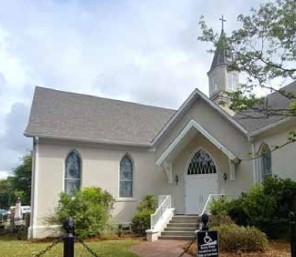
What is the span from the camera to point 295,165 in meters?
17.3

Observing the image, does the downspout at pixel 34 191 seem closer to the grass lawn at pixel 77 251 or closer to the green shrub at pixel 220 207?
the grass lawn at pixel 77 251

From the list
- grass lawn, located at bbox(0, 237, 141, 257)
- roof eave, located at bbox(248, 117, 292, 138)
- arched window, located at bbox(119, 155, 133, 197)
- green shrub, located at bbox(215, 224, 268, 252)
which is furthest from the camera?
arched window, located at bbox(119, 155, 133, 197)

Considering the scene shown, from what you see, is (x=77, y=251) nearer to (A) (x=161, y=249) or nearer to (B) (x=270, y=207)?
(A) (x=161, y=249)

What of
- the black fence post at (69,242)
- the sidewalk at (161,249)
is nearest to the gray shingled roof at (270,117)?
the sidewalk at (161,249)

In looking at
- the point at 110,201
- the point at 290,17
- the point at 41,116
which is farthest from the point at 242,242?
the point at 41,116

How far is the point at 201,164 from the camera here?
74.3 ft

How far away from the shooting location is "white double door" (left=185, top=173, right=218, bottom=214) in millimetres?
21781

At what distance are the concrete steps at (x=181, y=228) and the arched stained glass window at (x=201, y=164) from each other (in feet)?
9.89

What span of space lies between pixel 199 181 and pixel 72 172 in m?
6.56

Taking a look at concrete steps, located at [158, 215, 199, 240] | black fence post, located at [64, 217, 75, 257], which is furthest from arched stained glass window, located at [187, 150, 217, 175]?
black fence post, located at [64, 217, 75, 257]

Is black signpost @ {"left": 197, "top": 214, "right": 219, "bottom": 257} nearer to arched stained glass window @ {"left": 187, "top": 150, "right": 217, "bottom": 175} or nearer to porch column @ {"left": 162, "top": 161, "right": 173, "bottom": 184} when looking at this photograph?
arched stained glass window @ {"left": 187, "top": 150, "right": 217, "bottom": 175}

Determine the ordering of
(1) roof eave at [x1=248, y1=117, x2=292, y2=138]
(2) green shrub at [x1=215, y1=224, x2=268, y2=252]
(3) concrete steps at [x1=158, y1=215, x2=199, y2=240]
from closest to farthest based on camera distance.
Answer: (2) green shrub at [x1=215, y1=224, x2=268, y2=252] → (1) roof eave at [x1=248, y1=117, x2=292, y2=138] → (3) concrete steps at [x1=158, y1=215, x2=199, y2=240]

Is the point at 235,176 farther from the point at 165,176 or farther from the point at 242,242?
the point at 242,242

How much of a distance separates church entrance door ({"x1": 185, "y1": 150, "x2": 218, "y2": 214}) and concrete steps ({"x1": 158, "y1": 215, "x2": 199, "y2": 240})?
2.16 meters
